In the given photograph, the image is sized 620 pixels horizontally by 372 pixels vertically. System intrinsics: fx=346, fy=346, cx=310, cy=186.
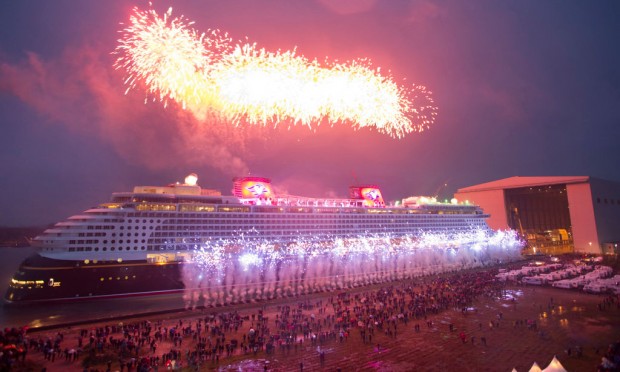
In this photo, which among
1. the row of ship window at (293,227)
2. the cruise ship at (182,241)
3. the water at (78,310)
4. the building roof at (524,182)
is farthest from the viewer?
the building roof at (524,182)

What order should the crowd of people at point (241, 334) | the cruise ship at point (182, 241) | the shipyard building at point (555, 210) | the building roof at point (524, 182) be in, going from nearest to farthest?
1. the crowd of people at point (241, 334)
2. the cruise ship at point (182, 241)
3. the shipyard building at point (555, 210)
4. the building roof at point (524, 182)

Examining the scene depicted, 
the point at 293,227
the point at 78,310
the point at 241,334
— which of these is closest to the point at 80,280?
the point at 78,310

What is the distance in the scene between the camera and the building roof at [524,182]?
58.3 m

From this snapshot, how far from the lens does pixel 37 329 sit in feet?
61.5

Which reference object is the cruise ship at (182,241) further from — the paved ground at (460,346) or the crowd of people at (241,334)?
the paved ground at (460,346)

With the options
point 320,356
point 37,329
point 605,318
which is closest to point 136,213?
point 37,329

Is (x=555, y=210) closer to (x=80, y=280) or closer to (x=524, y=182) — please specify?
(x=524, y=182)

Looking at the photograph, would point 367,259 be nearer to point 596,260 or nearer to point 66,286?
point 66,286

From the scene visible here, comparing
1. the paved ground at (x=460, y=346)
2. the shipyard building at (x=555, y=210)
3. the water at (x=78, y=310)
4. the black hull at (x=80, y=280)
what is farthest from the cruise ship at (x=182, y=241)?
the shipyard building at (x=555, y=210)

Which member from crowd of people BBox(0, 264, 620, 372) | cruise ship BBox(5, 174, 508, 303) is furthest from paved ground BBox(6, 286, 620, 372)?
cruise ship BBox(5, 174, 508, 303)

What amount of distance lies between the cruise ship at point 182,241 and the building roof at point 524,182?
3641 cm

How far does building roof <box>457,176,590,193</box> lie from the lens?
58312 mm

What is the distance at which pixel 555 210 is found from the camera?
79438 mm

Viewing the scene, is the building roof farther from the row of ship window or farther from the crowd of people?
the crowd of people
